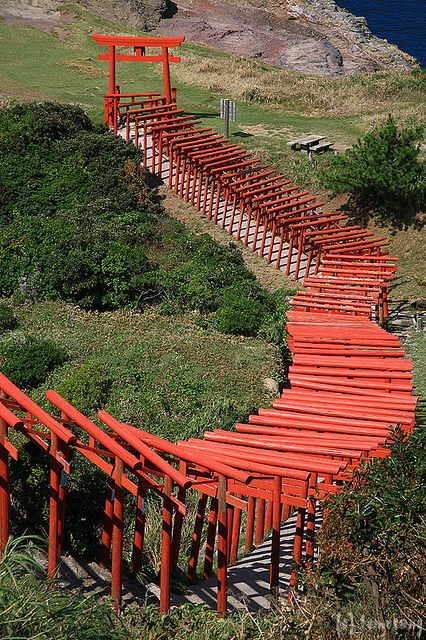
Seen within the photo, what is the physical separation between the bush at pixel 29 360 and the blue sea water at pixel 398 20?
72.0 m

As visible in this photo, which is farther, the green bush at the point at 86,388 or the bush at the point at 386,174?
the bush at the point at 386,174

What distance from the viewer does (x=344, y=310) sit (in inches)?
637

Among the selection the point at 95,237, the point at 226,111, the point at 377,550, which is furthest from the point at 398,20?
the point at 377,550

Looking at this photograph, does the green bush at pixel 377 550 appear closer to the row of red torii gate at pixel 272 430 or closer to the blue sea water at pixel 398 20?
the row of red torii gate at pixel 272 430

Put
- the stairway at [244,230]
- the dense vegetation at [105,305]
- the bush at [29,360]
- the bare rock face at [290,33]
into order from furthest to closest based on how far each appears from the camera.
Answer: the bare rock face at [290,33]
the stairway at [244,230]
the bush at [29,360]
the dense vegetation at [105,305]

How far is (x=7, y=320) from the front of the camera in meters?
16.9

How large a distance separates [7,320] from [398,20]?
90133 mm

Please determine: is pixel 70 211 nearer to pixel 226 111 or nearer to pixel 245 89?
pixel 226 111

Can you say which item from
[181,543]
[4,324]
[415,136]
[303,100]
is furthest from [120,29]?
[181,543]

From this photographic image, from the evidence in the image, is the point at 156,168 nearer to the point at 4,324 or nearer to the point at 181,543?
the point at 4,324

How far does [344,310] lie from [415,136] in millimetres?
7461

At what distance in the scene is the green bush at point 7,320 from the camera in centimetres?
1684

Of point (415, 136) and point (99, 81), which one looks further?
point (99, 81)

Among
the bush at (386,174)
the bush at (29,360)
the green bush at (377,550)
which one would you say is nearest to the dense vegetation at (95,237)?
the bush at (29,360)
